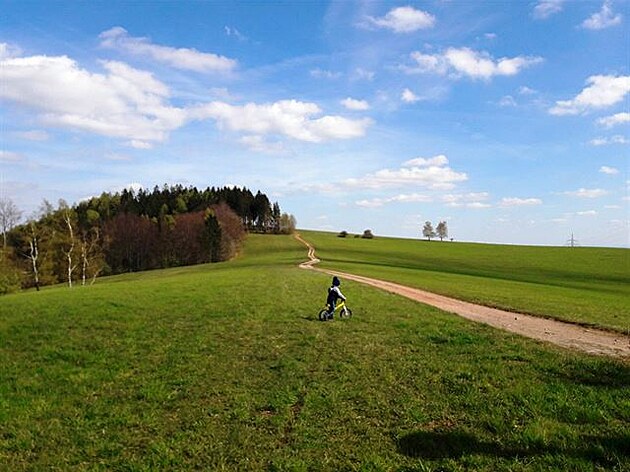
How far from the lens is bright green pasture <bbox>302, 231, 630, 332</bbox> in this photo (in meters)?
26.8

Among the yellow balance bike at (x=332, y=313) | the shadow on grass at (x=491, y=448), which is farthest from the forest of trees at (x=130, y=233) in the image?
the shadow on grass at (x=491, y=448)

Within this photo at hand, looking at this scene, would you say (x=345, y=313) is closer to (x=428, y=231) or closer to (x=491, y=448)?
(x=491, y=448)

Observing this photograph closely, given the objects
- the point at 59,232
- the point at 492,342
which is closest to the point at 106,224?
the point at 59,232

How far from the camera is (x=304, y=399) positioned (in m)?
11.0

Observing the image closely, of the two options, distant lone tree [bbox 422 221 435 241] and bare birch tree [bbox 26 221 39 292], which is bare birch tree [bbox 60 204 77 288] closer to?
bare birch tree [bbox 26 221 39 292]

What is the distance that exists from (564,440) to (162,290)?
87.9ft

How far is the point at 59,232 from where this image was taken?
76.1 metres

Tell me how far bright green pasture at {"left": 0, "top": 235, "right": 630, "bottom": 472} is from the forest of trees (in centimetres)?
6055

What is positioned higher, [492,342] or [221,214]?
[221,214]

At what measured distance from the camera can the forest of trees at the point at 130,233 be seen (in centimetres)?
7506

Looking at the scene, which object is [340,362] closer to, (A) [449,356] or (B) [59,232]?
(A) [449,356]

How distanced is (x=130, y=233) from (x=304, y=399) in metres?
102

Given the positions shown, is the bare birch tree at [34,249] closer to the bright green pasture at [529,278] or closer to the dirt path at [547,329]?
the bright green pasture at [529,278]

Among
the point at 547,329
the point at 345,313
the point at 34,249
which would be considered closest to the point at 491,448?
the point at 547,329
